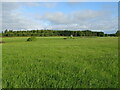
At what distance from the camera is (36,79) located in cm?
524

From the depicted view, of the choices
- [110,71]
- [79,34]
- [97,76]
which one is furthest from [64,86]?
[79,34]

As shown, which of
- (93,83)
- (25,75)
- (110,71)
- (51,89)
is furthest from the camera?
(110,71)

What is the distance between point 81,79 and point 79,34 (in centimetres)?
11318

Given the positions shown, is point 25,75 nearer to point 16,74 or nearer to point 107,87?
point 16,74

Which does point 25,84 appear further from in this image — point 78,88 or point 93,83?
point 93,83

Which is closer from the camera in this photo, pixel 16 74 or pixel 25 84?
pixel 25 84

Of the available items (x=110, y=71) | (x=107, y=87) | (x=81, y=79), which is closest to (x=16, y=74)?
(x=81, y=79)

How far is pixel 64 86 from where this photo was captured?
4621 mm

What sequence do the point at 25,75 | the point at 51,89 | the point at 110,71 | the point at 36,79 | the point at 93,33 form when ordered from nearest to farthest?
the point at 51,89, the point at 36,79, the point at 25,75, the point at 110,71, the point at 93,33

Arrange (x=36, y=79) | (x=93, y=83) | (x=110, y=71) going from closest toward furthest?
1. (x=93, y=83)
2. (x=36, y=79)
3. (x=110, y=71)

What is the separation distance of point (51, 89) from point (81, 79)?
1338 millimetres

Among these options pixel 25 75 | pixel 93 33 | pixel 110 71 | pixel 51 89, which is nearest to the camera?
pixel 51 89

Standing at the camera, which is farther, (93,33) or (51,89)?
(93,33)

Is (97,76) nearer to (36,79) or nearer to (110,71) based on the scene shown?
(110,71)
